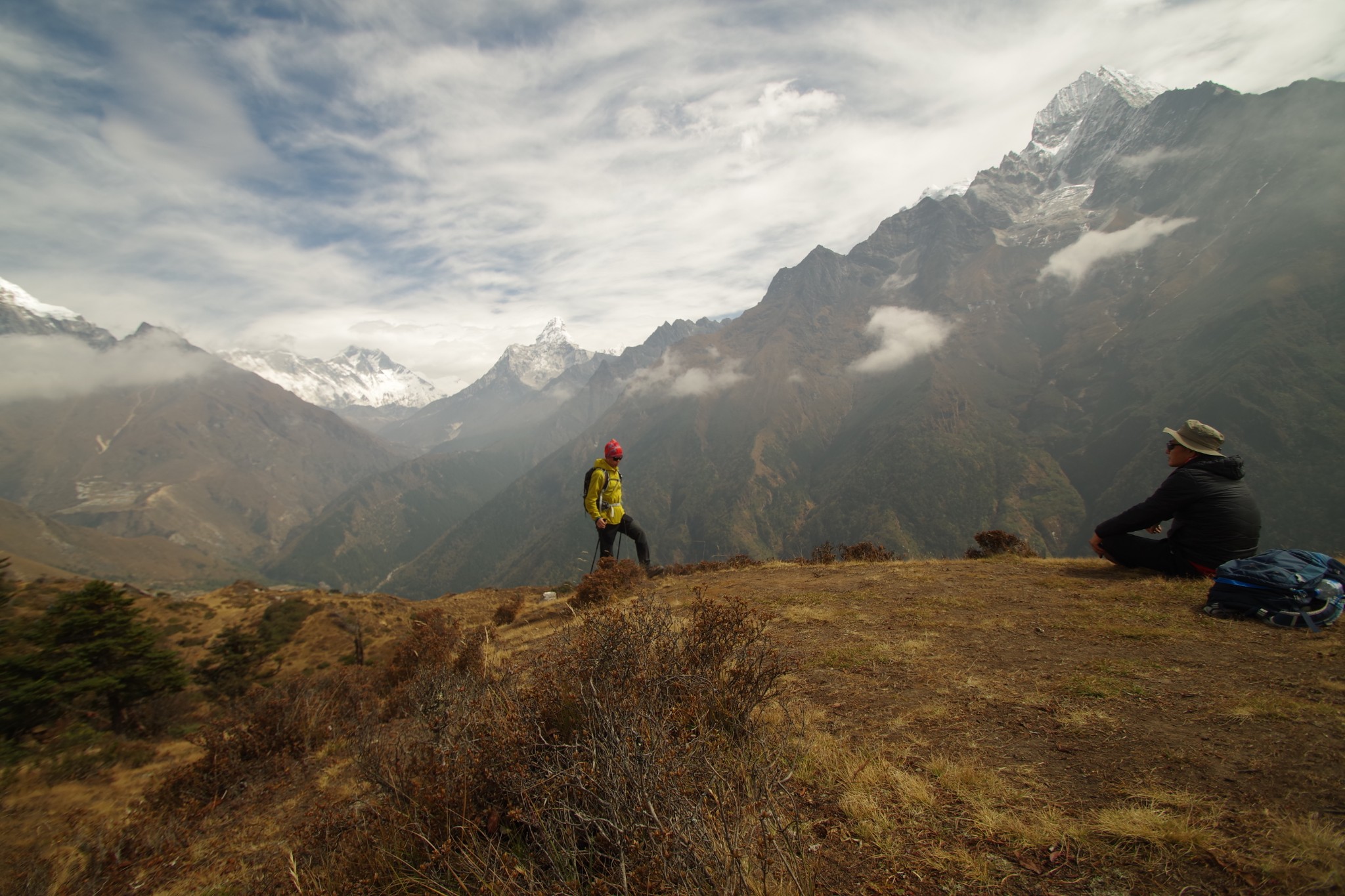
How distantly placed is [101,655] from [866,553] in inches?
695

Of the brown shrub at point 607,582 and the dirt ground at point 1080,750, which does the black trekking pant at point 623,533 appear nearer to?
the brown shrub at point 607,582

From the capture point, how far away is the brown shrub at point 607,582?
375 inches

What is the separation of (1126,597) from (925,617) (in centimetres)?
243

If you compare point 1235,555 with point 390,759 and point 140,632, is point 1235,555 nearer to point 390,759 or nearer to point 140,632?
point 390,759

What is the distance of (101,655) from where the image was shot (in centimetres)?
1130

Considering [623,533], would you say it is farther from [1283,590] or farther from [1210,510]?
[1283,590]

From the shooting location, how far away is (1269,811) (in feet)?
8.24

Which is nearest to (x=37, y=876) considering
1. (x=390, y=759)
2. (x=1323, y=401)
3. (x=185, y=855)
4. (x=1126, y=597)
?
(x=185, y=855)

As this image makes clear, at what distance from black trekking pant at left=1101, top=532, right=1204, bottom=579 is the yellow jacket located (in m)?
8.59

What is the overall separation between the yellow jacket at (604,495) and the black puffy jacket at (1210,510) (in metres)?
8.27

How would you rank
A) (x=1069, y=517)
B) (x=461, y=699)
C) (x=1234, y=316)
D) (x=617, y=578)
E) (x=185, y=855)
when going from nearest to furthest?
(x=461, y=699) < (x=185, y=855) < (x=617, y=578) < (x=1069, y=517) < (x=1234, y=316)

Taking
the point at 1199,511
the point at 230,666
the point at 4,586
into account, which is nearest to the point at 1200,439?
the point at 1199,511

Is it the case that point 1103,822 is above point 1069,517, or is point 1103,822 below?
above

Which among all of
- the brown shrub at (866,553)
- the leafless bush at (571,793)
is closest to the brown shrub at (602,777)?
the leafless bush at (571,793)
